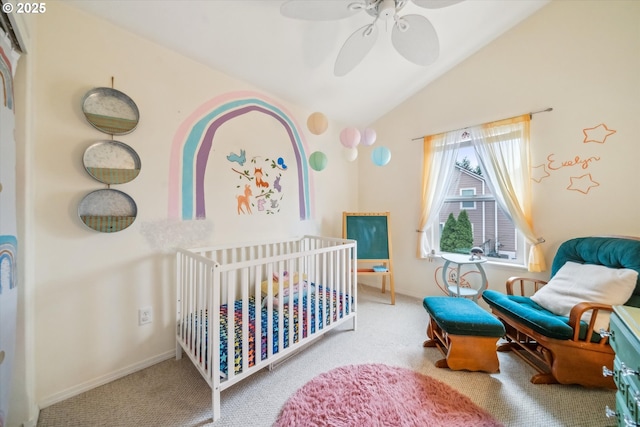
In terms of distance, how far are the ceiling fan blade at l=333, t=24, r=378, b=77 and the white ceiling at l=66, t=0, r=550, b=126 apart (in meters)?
0.37

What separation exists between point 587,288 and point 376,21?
2.28 metres

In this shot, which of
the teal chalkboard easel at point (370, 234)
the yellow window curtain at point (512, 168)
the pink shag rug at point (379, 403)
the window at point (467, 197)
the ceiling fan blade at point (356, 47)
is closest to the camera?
the pink shag rug at point (379, 403)

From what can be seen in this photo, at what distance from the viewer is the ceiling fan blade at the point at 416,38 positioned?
1366mm

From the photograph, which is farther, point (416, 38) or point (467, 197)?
point (467, 197)

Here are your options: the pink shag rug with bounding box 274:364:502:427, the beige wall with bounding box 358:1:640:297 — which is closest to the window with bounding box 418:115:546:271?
the beige wall with bounding box 358:1:640:297

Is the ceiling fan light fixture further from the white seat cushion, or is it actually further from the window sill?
the window sill

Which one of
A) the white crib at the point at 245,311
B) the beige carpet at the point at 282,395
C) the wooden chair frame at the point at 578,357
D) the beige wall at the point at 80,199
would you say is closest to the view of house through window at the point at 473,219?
the wooden chair frame at the point at 578,357

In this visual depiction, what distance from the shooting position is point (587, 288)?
5.29ft

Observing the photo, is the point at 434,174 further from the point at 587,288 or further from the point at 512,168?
the point at 587,288

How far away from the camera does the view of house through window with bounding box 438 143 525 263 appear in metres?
2.48

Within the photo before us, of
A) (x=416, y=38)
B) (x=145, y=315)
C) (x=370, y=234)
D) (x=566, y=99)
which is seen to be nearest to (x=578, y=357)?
(x=370, y=234)

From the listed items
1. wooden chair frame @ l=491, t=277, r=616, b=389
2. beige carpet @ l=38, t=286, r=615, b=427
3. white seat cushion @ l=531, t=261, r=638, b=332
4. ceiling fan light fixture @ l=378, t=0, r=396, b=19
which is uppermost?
ceiling fan light fixture @ l=378, t=0, r=396, b=19

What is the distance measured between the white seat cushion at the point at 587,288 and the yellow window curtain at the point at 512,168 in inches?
15.0

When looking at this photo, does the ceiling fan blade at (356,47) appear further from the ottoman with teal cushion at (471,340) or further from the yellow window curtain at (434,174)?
the ottoman with teal cushion at (471,340)
